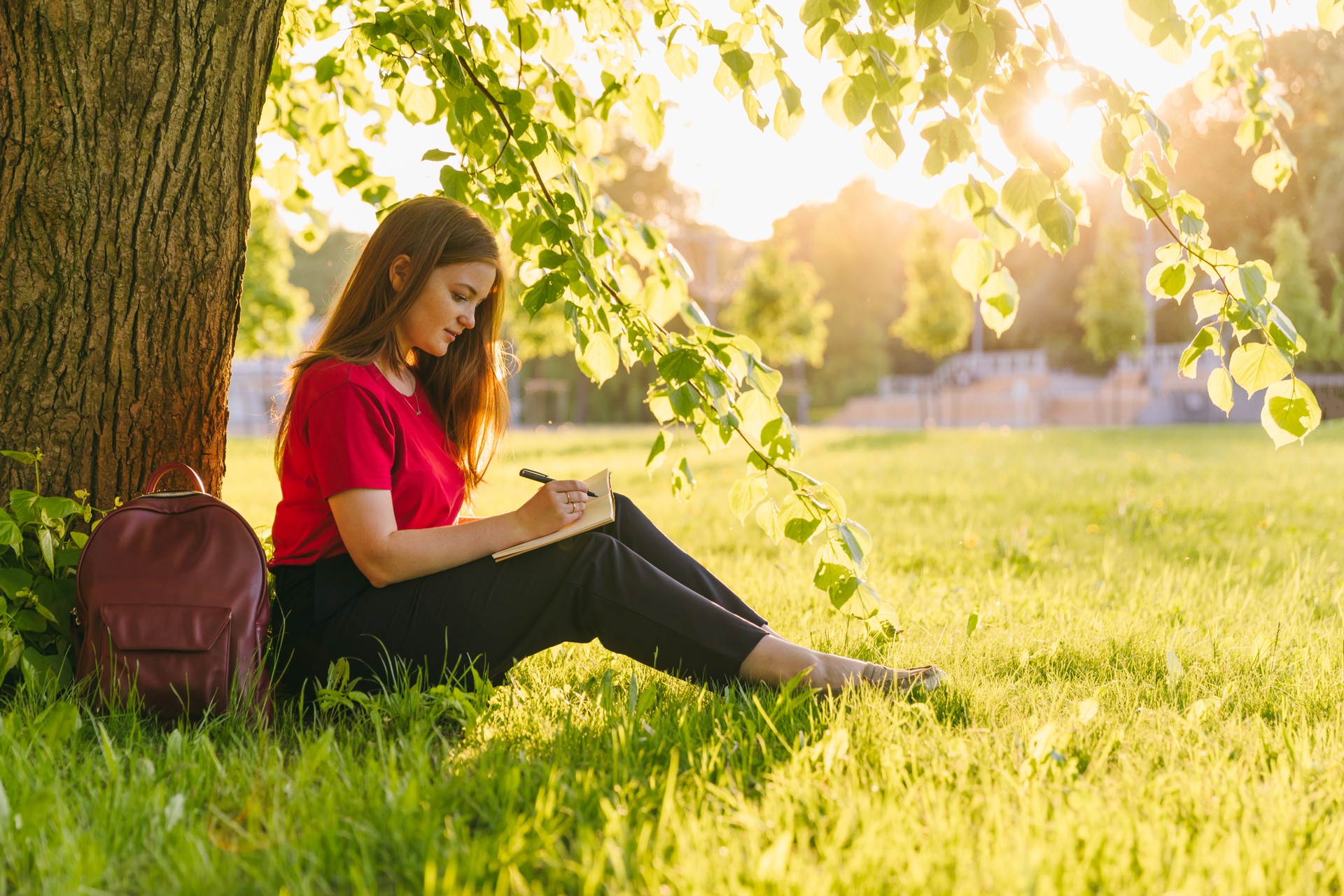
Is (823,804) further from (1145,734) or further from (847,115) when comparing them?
(847,115)

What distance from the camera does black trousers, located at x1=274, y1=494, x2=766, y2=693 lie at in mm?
2424

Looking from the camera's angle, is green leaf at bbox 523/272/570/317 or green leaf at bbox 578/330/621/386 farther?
green leaf at bbox 578/330/621/386

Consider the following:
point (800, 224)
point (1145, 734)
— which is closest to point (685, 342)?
point (1145, 734)

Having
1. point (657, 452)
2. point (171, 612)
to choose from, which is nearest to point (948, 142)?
Answer: point (657, 452)

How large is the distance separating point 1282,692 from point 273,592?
2.62 metres

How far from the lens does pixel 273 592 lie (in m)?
2.60

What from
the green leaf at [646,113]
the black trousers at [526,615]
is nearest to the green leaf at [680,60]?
the green leaf at [646,113]

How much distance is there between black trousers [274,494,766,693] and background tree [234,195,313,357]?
19066 millimetres

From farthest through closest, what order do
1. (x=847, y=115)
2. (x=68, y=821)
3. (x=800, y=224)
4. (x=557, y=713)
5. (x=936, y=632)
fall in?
(x=800, y=224) < (x=936, y=632) < (x=557, y=713) < (x=847, y=115) < (x=68, y=821)

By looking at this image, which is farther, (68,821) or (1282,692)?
(1282,692)

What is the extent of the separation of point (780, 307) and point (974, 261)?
25.3 m

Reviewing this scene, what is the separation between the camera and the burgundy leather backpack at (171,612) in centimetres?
218

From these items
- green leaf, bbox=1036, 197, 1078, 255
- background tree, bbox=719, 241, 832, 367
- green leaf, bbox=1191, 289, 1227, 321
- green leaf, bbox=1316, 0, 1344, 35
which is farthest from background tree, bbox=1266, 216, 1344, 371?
green leaf, bbox=1036, 197, 1078, 255

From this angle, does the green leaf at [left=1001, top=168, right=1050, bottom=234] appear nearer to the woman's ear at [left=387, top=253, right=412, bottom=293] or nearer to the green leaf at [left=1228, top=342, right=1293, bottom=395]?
the green leaf at [left=1228, top=342, right=1293, bottom=395]
